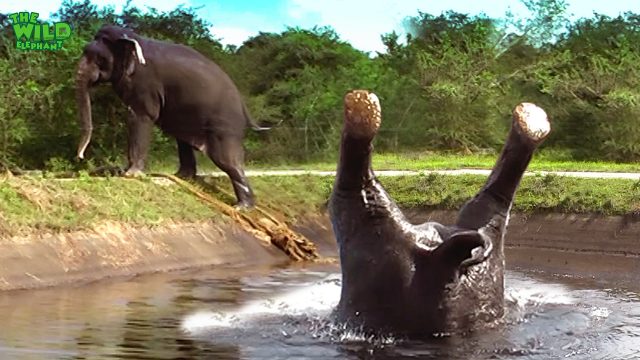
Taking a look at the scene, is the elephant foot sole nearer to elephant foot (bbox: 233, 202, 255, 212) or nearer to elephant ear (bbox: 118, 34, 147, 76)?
elephant foot (bbox: 233, 202, 255, 212)

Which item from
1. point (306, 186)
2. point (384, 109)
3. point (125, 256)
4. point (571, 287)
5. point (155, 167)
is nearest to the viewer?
point (571, 287)

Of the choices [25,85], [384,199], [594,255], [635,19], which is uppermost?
[635,19]

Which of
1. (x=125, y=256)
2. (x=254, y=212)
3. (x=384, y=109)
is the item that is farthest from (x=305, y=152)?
(x=125, y=256)

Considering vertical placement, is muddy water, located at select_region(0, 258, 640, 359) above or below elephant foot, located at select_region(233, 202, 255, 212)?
below

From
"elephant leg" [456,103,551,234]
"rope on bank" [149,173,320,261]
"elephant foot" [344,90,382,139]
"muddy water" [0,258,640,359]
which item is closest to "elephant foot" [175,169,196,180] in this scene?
"rope on bank" [149,173,320,261]

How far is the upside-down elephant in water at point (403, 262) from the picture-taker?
8.70 metres

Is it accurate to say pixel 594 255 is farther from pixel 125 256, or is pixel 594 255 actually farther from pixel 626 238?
pixel 125 256

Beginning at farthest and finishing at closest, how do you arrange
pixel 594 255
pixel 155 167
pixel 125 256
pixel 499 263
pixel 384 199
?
pixel 155 167 → pixel 594 255 → pixel 125 256 → pixel 499 263 → pixel 384 199

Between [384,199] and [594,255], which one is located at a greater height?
[384,199]

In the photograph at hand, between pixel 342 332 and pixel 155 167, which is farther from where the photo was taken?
pixel 155 167

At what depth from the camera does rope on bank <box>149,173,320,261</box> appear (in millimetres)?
17891

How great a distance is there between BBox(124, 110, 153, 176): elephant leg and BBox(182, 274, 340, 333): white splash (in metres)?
7.23

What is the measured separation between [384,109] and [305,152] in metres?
5.62

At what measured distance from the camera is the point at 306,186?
23.1 meters
